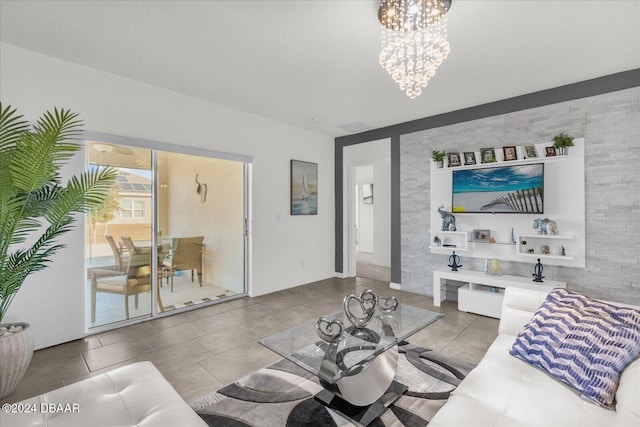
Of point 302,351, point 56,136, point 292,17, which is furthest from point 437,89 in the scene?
point 56,136

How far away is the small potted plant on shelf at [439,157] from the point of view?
4.21 meters

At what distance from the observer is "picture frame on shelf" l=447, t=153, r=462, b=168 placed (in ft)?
13.5

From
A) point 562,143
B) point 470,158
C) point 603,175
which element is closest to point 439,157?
point 470,158

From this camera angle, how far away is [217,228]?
423cm

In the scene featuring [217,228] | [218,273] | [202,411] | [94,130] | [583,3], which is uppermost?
[583,3]

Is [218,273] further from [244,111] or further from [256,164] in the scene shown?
[244,111]

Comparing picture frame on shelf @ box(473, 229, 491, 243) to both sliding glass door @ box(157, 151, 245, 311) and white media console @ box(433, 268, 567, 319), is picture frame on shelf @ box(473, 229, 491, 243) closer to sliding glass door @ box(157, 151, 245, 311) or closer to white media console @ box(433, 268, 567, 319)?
white media console @ box(433, 268, 567, 319)

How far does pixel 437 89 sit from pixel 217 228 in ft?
11.0

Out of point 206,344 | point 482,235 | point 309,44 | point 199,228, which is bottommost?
point 206,344

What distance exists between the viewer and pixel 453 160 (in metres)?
4.14

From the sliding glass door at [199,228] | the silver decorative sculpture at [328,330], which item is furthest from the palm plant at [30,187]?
the silver decorative sculpture at [328,330]

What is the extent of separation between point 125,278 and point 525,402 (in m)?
3.72

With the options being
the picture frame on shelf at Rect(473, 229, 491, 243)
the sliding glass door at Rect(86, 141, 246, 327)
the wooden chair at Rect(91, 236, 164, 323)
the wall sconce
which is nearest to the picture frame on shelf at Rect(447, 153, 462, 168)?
the picture frame on shelf at Rect(473, 229, 491, 243)

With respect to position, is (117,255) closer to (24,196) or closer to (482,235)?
(24,196)
